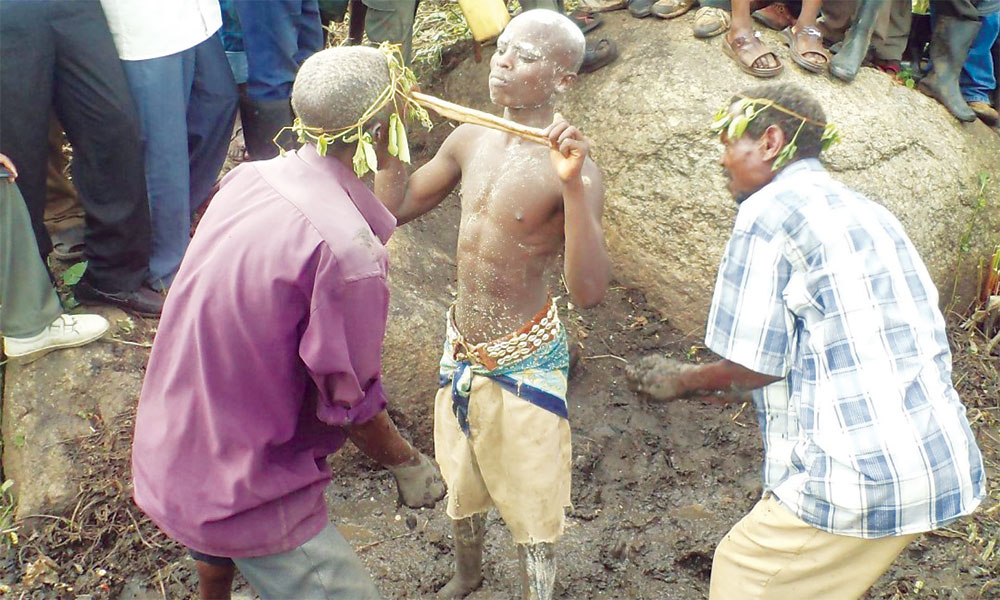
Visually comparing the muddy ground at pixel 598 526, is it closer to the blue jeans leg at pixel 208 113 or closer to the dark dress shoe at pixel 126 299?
the dark dress shoe at pixel 126 299

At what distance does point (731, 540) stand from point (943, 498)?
494mm

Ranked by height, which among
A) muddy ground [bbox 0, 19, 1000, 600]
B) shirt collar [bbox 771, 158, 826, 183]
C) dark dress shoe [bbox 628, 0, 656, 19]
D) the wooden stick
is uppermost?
shirt collar [bbox 771, 158, 826, 183]

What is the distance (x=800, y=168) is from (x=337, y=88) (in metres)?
1.06

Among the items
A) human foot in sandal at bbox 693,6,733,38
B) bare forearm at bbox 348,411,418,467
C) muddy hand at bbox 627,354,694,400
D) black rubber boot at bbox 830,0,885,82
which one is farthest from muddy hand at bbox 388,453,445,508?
black rubber boot at bbox 830,0,885,82

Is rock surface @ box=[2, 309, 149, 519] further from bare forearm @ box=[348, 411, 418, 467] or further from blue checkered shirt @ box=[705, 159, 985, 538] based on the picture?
blue checkered shirt @ box=[705, 159, 985, 538]

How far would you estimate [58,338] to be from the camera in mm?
3439

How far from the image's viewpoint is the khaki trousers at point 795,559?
6.81 feet

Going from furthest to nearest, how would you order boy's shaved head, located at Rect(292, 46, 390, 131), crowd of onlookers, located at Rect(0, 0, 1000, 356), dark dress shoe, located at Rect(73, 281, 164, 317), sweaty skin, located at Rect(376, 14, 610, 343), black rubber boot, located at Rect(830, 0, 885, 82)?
black rubber boot, located at Rect(830, 0, 885, 82)
dark dress shoe, located at Rect(73, 281, 164, 317)
crowd of onlookers, located at Rect(0, 0, 1000, 356)
sweaty skin, located at Rect(376, 14, 610, 343)
boy's shaved head, located at Rect(292, 46, 390, 131)

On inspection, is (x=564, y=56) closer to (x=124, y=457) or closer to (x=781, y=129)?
(x=781, y=129)

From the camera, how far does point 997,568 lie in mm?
3223

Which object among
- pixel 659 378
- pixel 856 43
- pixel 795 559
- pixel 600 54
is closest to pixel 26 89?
pixel 659 378

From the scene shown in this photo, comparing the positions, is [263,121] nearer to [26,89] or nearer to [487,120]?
[26,89]

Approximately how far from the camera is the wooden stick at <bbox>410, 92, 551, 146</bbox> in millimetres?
2320

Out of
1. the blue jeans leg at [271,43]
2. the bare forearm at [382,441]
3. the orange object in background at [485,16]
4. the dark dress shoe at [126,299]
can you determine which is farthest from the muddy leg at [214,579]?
the orange object in background at [485,16]
